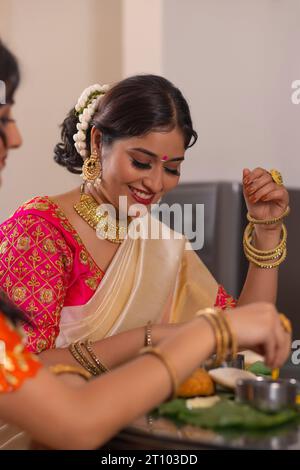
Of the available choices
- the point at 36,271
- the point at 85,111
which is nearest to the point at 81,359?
the point at 36,271

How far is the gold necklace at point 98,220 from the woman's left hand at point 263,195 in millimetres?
445

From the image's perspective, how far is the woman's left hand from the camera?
2803 mm

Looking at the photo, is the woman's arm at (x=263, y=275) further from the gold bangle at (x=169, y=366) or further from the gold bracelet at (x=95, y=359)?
the gold bangle at (x=169, y=366)

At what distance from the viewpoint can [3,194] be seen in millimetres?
5016

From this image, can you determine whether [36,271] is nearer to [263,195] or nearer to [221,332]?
[263,195]

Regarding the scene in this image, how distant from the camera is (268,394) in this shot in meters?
1.72

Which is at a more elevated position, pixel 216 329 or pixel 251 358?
pixel 216 329

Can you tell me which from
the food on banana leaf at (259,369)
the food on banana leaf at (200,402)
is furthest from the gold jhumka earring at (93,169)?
the food on banana leaf at (200,402)

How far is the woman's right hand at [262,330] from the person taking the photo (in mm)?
1670

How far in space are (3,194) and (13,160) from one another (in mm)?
210

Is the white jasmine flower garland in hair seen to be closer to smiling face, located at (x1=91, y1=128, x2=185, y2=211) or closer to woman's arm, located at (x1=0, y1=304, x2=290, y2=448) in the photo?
smiling face, located at (x1=91, y1=128, x2=185, y2=211)

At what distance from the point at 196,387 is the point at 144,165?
92 centimetres

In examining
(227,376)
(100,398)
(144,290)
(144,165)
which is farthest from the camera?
(144,290)

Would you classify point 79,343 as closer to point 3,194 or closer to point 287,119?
point 287,119
